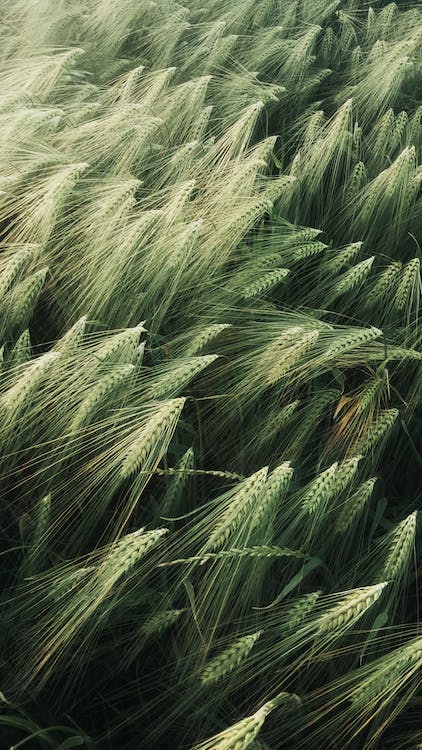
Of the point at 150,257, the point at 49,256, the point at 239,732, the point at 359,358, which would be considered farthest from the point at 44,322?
the point at 239,732

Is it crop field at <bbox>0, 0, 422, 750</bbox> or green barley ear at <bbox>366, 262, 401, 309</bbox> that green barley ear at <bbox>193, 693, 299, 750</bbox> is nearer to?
crop field at <bbox>0, 0, 422, 750</bbox>

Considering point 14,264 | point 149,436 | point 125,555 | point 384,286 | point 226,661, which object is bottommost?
point 226,661

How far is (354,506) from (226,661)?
1.04 ft

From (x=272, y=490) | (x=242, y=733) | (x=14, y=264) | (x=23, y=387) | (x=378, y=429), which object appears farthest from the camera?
(x=14, y=264)

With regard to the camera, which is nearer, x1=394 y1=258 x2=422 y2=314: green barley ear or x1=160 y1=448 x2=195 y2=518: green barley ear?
x1=160 y1=448 x2=195 y2=518: green barley ear

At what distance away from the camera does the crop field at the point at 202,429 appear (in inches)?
38.6

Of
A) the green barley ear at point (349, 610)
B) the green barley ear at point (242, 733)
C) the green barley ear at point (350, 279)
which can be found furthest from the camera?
the green barley ear at point (350, 279)

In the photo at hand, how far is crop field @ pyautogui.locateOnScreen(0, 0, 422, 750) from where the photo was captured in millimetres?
980

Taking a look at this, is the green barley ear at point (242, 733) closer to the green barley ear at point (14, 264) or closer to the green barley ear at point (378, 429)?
the green barley ear at point (378, 429)

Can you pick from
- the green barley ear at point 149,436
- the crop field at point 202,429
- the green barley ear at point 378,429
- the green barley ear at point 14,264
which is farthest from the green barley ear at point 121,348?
the green barley ear at point 378,429

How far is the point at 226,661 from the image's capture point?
94 centimetres

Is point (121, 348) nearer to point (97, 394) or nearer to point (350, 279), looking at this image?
point (97, 394)

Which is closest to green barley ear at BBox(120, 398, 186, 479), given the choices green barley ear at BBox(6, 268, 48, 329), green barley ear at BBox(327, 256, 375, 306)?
green barley ear at BBox(6, 268, 48, 329)

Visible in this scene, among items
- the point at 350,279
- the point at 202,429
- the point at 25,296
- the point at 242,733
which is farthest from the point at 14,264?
the point at 242,733
